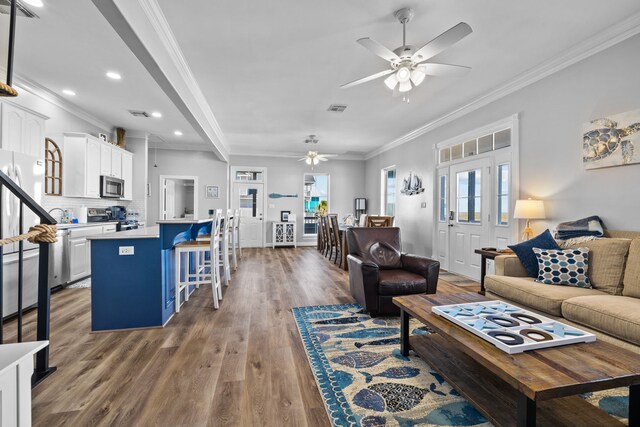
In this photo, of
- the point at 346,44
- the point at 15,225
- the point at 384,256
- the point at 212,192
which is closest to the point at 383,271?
the point at 384,256

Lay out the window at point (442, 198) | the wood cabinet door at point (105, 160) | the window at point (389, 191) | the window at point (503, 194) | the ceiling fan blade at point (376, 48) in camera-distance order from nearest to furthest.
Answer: the ceiling fan blade at point (376, 48), the window at point (503, 194), the wood cabinet door at point (105, 160), the window at point (442, 198), the window at point (389, 191)

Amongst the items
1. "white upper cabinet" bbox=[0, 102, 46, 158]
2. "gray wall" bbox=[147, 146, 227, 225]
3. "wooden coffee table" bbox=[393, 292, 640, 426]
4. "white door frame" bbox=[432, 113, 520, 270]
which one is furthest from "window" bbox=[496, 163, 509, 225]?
"gray wall" bbox=[147, 146, 227, 225]

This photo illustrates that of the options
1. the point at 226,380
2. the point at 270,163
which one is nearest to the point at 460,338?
the point at 226,380

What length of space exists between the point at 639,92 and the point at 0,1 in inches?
170

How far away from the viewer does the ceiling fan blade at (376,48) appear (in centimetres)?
232

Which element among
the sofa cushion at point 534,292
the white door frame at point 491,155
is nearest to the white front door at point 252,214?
the white door frame at point 491,155

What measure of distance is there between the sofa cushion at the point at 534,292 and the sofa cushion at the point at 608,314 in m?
0.08

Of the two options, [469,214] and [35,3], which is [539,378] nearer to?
[469,214]

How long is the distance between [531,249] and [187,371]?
10.8 ft

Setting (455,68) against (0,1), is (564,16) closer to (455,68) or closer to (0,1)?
(455,68)

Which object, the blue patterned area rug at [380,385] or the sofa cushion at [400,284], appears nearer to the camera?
the blue patterned area rug at [380,385]

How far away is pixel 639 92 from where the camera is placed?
2.70m

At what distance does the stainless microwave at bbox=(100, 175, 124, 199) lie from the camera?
17.4 ft

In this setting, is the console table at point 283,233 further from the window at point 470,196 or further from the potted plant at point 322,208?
the window at point 470,196
